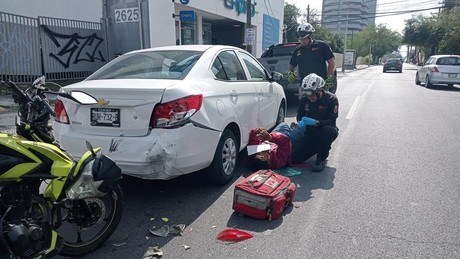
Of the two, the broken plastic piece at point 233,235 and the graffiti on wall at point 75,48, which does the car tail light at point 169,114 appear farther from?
the graffiti on wall at point 75,48

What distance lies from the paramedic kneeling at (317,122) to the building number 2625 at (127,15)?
9.12 metres

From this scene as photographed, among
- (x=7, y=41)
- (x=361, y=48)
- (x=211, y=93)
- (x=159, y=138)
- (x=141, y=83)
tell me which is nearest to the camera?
(x=159, y=138)

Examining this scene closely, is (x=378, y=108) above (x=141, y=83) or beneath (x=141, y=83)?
beneath

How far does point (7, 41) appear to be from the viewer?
1033 cm

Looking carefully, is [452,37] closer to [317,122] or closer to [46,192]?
[317,122]

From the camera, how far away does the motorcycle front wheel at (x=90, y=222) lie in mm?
2725

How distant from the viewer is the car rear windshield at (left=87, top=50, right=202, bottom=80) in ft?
12.8

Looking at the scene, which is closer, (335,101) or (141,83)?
(141,83)

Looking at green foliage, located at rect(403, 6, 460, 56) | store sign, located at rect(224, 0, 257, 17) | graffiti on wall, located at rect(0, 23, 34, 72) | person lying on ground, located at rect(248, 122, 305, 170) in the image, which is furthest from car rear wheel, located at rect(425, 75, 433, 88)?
green foliage, located at rect(403, 6, 460, 56)

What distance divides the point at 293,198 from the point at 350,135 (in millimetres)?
3553

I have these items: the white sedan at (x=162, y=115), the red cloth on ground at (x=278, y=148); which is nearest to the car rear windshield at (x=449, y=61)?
the red cloth on ground at (x=278, y=148)

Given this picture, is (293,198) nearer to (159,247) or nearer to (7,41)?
(159,247)

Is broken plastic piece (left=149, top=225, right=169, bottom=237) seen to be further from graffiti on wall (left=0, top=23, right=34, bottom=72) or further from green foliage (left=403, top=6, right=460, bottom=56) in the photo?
green foliage (left=403, top=6, right=460, bottom=56)


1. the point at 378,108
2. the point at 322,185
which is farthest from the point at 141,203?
the point at 378,108
